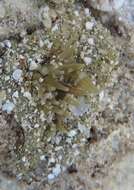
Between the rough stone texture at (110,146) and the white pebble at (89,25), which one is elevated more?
the white pebble at (89,25)

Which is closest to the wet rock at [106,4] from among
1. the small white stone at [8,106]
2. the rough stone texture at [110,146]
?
the rough stone texture at [110,146]

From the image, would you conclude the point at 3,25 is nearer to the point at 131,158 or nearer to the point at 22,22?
the point at 22,22

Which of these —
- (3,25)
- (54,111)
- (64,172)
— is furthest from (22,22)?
(64,172)

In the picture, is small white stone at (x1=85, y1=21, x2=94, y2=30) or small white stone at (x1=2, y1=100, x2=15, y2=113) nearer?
A: small white stone at (x1=2, y1=100, x2=15, y2=113)

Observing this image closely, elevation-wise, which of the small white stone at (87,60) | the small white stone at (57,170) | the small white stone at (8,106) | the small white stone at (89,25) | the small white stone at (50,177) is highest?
the small white stone at (89,25)

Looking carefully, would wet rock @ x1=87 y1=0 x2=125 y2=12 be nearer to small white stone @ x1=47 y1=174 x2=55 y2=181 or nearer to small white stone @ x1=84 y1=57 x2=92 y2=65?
small white stone @ x1=84 y1=57 x2=92 y2=65

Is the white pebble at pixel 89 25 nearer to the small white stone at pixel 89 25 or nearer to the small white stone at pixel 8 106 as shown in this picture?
the small white stone at pixel 89 25

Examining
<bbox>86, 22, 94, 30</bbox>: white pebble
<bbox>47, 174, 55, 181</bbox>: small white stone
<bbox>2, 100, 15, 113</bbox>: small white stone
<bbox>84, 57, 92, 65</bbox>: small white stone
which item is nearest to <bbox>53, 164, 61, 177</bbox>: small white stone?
<bbox>47, 174, 55, 181</bbox>: small white stone

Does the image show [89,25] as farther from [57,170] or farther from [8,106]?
[57,170]
